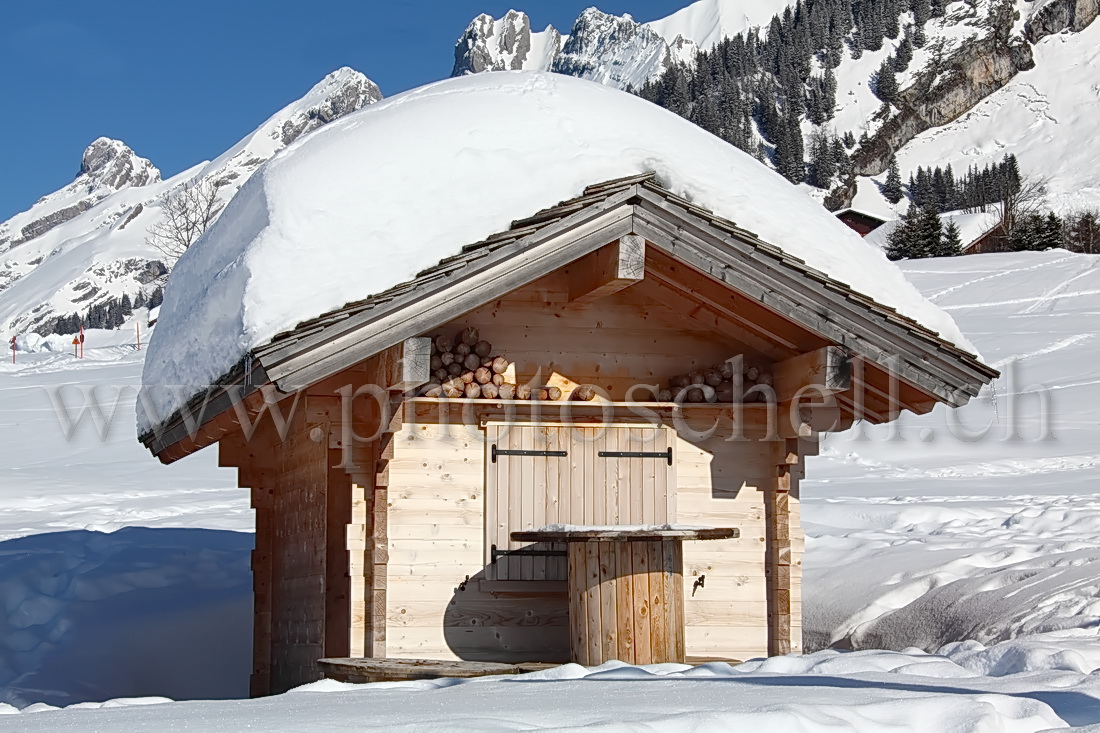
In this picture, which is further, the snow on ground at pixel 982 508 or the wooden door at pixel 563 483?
the snow on ground at pixel 982 508

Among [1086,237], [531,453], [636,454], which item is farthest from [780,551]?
[1086,237]

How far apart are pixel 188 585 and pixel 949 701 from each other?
11.3 meters

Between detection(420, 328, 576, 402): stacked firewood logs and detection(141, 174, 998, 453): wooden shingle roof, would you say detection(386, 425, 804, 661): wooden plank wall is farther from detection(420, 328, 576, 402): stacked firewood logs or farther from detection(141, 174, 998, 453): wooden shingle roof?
detection(141, 174, 998, 453): wooden shingle roof

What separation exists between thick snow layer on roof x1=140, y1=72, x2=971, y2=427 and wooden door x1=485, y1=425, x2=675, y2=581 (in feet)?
5.43

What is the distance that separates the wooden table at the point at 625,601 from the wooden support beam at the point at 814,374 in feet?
4.13

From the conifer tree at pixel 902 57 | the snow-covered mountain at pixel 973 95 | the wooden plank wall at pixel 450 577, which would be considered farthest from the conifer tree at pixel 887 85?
the wooden plank wall at pixel 450 577

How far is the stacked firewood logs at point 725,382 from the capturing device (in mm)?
9078

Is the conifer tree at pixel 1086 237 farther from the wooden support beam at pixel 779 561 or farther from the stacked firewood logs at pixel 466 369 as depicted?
the stacked firewood logs at pixel 466 369

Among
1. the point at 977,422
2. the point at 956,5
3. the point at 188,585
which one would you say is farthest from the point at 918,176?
the point at 188,585

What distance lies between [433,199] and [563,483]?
2.20 metres

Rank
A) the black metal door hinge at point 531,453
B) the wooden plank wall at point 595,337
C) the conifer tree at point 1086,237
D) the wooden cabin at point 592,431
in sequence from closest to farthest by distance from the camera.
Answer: the wooden cabin at point 592,431, the black metal door hinge at point 531,453, the wooden plank wall at point 595,337, the conifer tree at point 1086,237

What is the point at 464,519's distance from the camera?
8688mm

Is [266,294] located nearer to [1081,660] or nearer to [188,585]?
[1081,660]

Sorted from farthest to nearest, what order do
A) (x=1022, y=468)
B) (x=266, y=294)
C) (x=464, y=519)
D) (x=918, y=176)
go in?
(x=918, y=176) < (x=1022, y=468) < (x=464, y=519) < (x=266, y=294)
